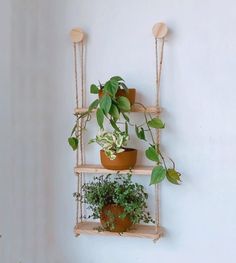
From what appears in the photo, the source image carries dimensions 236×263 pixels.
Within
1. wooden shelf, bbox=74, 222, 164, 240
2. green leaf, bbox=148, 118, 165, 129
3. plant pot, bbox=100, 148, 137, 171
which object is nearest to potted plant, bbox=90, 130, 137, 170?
plant pot, bbox=100, 148, 137, 171

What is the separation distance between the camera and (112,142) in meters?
1.63

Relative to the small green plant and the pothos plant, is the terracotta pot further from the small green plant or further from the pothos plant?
the pothos plant

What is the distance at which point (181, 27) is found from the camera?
172cm

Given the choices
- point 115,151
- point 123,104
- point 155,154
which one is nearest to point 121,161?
point 115,151

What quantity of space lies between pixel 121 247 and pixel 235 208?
1.89ft

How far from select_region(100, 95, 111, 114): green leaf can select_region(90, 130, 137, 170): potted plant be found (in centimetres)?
14

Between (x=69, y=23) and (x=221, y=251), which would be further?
(x=69, y=23)

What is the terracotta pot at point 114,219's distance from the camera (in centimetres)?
163

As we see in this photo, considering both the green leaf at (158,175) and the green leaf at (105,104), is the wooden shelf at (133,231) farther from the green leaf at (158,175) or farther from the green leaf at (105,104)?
the green leaf at (105,104)

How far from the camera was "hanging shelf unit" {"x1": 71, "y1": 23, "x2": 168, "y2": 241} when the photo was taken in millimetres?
1661

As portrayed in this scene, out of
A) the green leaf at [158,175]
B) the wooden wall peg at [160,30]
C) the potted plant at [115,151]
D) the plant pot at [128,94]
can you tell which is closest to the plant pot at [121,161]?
the potted plant at [115,151]

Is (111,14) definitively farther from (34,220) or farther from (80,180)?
(34,220)

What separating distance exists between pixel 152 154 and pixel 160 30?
0.57 metres

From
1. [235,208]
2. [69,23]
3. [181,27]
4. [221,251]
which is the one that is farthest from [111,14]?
[221,251]
